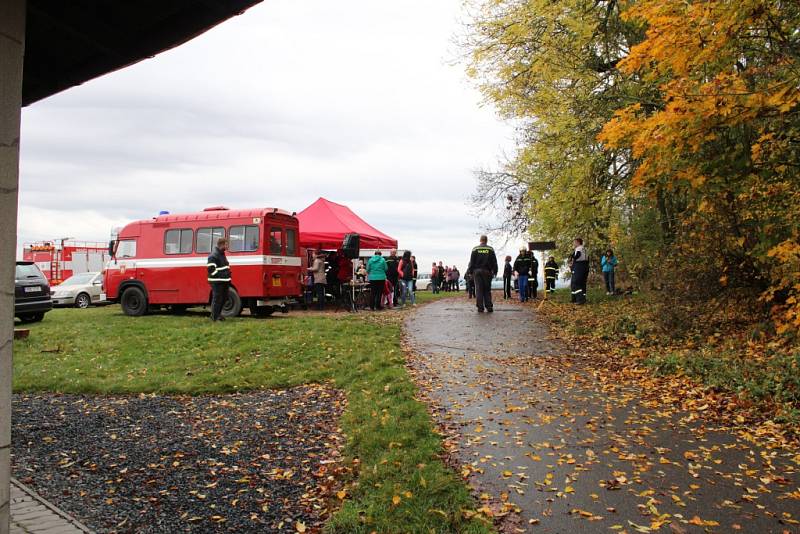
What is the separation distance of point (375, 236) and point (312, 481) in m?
18.6

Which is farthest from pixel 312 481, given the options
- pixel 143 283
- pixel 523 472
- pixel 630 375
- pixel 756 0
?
pixel 143 283

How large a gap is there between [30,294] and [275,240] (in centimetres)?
719

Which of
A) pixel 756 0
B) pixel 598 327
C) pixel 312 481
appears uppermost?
pixel 756 0

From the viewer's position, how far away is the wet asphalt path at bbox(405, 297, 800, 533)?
14.2 ft

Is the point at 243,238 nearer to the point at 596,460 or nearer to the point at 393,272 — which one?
the point at 393,272

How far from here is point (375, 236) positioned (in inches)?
929

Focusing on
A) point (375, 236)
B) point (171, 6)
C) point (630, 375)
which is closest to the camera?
point (171, 6)

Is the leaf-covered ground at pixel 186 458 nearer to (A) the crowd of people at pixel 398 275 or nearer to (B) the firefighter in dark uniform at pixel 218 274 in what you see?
(B) the firefighter in dark uniform at pixel 218 274

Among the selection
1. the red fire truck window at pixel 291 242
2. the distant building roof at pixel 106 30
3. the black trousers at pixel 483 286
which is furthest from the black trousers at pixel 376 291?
the distant building roof at pixel 106 30

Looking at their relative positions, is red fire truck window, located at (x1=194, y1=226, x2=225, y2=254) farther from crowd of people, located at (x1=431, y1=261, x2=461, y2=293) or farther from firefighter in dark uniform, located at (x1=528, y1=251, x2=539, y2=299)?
crowd of people, located at (x1=431, y1=261, x2=461, y2=293)

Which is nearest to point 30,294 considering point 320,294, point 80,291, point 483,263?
point 320,294

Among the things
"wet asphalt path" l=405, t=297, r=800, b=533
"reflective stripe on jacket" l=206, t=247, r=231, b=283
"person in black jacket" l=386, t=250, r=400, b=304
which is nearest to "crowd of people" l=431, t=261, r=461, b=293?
"person in black jacket" l=386, t=250, r=400, b=304

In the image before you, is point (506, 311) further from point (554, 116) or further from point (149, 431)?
point (149, 431)

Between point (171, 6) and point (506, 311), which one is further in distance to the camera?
point (506, 311)
